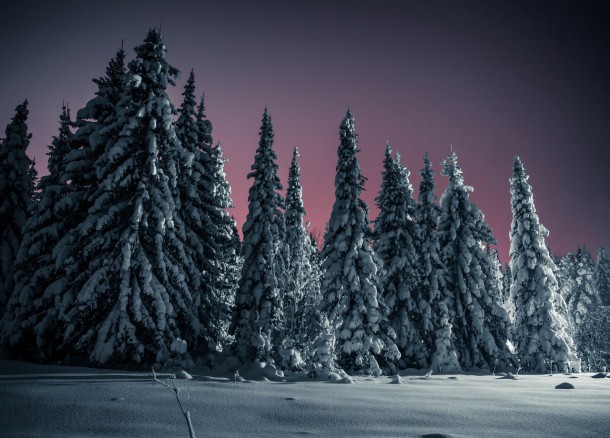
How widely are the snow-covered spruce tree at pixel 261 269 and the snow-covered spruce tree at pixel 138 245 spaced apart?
3.81 meters

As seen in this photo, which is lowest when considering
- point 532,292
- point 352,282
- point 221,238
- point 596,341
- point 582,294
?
point 596,341

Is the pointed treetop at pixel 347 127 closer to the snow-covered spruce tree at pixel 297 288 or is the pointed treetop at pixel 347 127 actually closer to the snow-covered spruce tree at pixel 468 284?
the snow-covered spruce tree at pixel 468 284

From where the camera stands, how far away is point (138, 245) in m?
17.5

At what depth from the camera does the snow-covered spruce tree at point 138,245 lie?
1623cm

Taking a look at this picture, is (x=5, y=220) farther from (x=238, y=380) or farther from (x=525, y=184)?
(x=525, y=184)

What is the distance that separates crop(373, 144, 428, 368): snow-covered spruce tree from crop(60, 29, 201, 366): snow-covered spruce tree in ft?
44.0

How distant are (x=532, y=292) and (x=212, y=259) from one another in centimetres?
2408

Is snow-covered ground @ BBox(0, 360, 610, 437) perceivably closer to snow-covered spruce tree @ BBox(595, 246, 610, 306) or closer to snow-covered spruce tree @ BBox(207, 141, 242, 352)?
snow-covered spruce tree @ BBox(207, 141, 242, 352)

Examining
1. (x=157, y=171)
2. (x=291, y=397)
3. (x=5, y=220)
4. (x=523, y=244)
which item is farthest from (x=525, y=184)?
(x=5, y=220)

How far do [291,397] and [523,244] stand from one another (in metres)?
28.4

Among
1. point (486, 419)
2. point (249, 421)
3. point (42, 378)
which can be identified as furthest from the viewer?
point (42, 378)

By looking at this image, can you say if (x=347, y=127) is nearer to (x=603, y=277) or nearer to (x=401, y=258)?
(x=401, y=258)

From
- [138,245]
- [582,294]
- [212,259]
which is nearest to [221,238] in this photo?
[212,259]

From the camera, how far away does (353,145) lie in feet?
85.8
